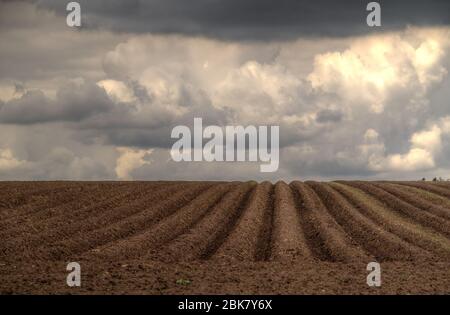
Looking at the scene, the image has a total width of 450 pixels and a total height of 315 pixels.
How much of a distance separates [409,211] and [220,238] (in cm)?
1278

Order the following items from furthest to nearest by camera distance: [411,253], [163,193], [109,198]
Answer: [163,193]
[109,198]
[411,253]

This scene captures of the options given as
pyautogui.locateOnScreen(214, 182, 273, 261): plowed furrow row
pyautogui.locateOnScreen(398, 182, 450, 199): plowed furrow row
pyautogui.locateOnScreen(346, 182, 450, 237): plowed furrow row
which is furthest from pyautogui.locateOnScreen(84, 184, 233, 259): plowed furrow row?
pyautogui.locateOnScreen(398, 182, 450, 199): plowed furrow row

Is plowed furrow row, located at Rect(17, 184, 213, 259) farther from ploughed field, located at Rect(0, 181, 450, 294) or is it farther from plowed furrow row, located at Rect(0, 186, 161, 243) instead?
plowed furrow row, located at Rect(0, 186, 161, 243)

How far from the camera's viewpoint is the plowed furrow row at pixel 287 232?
80.1 ft

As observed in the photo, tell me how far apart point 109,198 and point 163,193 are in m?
Answer: 3.58

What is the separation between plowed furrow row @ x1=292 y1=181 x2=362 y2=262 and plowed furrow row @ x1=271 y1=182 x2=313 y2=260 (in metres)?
0.33

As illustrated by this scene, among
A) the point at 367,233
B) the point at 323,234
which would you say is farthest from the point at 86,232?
the point at 367,233

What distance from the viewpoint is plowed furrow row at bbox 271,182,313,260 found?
80.1 ft

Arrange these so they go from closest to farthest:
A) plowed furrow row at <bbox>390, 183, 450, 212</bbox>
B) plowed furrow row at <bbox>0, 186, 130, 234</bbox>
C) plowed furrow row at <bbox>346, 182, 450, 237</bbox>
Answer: plowed furrow row at <bbox>0, 186, 130, 234</bbox>
plowed furrow row at <bbox>346, 182, 450, 237</bbox>
plowed furrow row at <bbox>390, 183, 450, 212</bbox>

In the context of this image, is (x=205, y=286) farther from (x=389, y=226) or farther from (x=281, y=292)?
(x=389, y=226)
